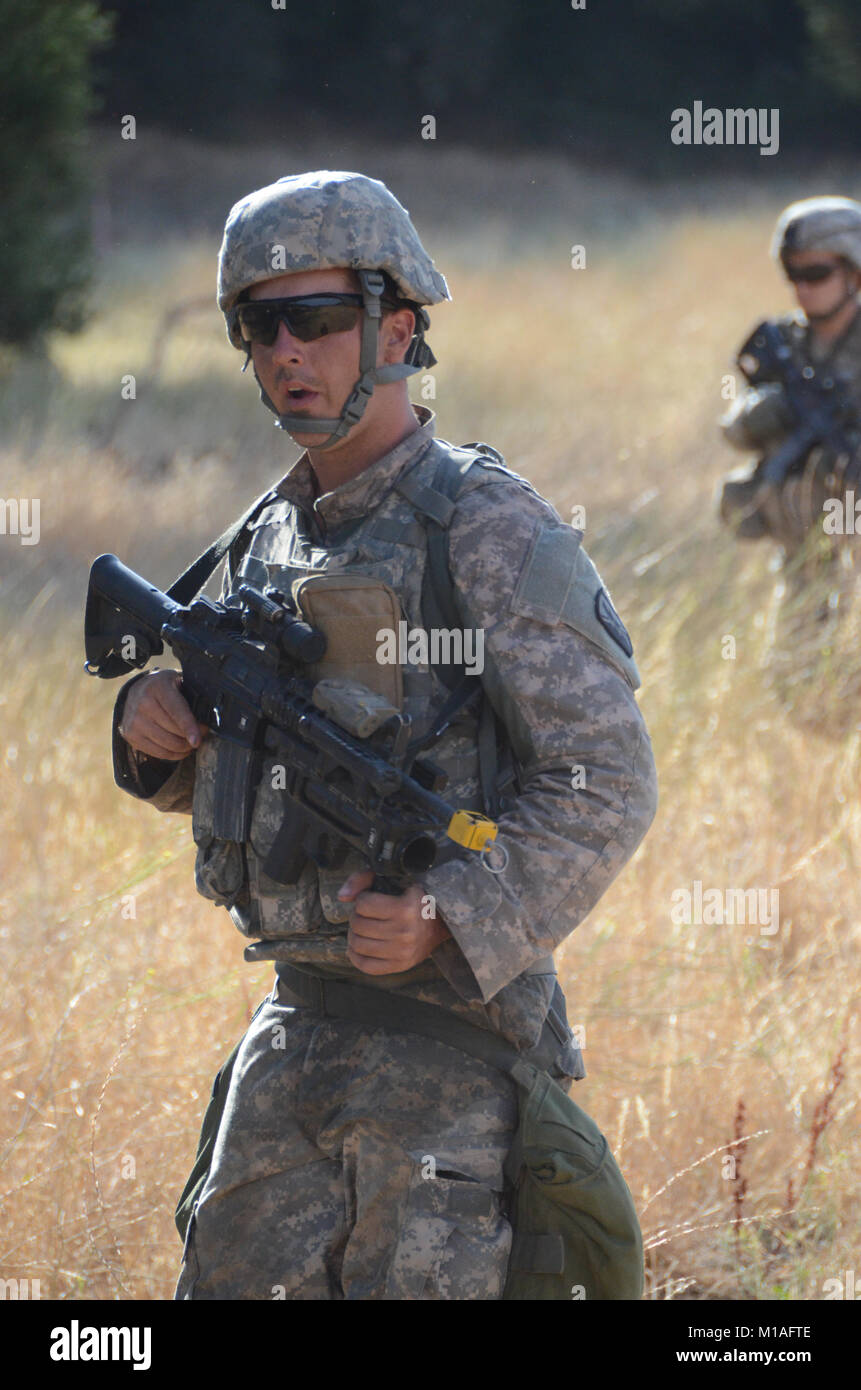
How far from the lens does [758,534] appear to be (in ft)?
19.5

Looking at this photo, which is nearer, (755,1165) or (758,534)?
(755,1165)

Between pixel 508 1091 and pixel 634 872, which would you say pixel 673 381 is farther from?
pixel 508 1091

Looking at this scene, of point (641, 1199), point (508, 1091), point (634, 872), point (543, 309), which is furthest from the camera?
point (543, 309)

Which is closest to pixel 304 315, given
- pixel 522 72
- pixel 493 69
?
pixel 493 69

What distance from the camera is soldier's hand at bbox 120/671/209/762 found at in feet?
7.53

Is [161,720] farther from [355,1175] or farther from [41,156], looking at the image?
[41,156]

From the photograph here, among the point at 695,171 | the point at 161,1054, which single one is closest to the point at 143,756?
the point at 161,1054

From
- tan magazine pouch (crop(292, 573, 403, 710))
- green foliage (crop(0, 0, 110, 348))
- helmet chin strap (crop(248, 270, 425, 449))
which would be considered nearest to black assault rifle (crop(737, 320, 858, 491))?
helmet chin strap (crop(248, 270, 425, 449))

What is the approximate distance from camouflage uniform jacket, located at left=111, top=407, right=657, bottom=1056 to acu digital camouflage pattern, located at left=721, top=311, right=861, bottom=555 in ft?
12.5

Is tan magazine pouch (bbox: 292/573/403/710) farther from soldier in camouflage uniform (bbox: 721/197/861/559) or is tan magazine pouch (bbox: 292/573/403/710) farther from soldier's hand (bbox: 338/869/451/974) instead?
soldier in camouflage uniform (bbox: 721/197/861/559)

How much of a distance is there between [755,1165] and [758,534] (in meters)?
3.20

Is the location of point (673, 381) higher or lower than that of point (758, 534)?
higher

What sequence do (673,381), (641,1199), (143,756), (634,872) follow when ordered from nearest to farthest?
(143,756)
(641,1199)
(634,872)
(673,381)

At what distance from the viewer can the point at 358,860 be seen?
212 cm
